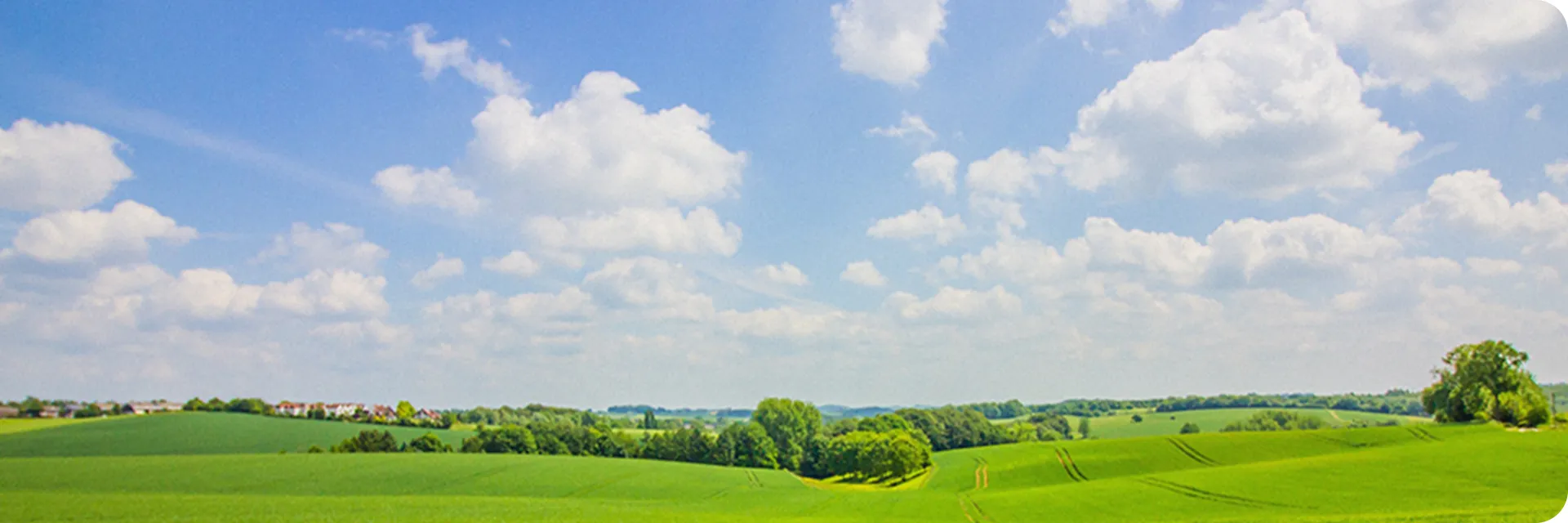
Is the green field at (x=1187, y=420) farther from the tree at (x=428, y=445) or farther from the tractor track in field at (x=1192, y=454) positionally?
the tree at (x=428, y=445)

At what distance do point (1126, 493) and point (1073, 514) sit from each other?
7.52m

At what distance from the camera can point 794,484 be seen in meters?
77.1

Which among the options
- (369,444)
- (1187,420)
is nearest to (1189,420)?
(1187,420)

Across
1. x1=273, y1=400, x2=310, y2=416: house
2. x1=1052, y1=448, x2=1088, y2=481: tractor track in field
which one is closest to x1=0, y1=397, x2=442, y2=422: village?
x1=273, y1=400, x2=310, y2=416: house

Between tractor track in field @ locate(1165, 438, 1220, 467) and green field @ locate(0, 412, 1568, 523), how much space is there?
1.03 ft

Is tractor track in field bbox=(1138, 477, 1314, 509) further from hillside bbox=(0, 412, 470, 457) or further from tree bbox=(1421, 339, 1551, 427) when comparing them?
hillside bbox=(0, 412, 470, 457)

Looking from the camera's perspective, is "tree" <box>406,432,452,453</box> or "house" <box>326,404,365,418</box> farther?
"house" <box>326,404,365,418</box>

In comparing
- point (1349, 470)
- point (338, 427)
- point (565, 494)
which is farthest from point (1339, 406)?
point (338, 427)

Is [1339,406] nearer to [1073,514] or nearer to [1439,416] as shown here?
[1439,416]

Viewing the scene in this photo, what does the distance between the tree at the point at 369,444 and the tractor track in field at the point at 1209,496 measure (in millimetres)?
78148

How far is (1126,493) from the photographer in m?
46.8

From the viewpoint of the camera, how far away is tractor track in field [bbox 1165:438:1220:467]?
68.5 metres

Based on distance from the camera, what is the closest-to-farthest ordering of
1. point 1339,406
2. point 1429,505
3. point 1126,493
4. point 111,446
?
point 1429,505 → point 1126,493 → point 111,446 → point 1339,406

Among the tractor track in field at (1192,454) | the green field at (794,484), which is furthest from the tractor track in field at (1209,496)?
the tractor track in field at (1192,454)
